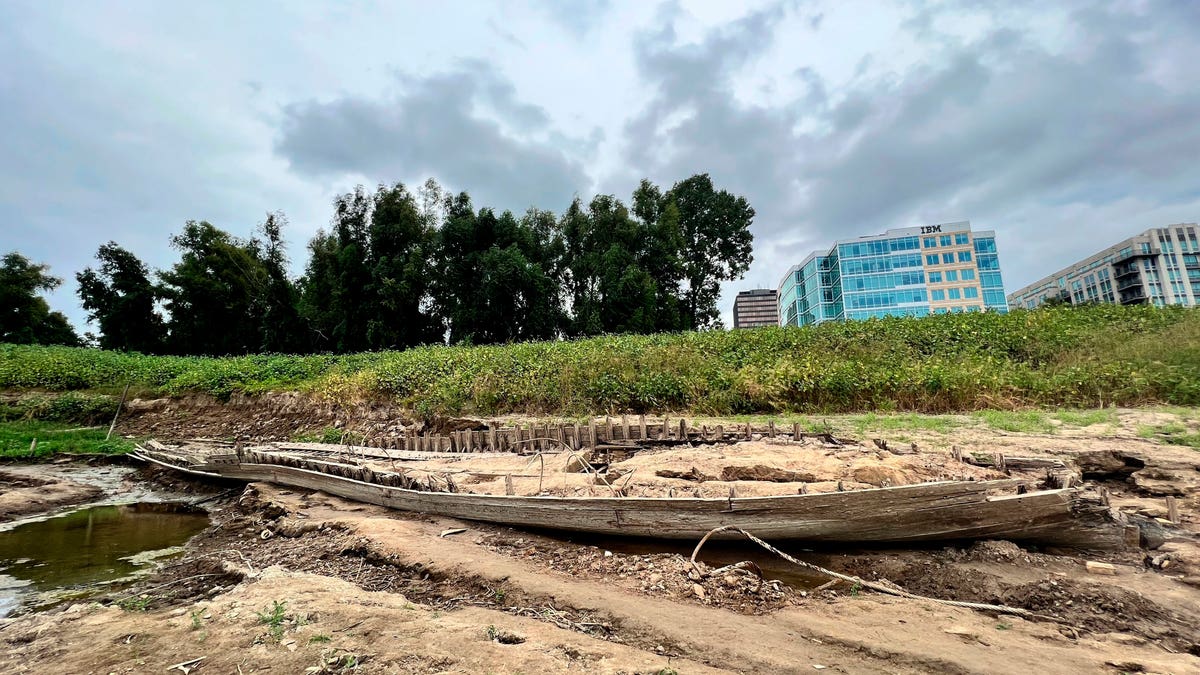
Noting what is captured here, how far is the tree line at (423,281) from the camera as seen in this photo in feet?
79.4

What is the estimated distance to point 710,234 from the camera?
31.7 m

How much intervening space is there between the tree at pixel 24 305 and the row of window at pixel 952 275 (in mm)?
75516

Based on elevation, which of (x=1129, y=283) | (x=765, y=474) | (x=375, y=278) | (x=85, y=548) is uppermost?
(x=1129, y=283)

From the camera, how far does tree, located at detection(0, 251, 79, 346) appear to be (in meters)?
31.7

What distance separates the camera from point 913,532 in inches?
134

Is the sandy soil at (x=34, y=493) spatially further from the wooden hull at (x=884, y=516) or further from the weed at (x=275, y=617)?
the wooden hull at (x=884, y=516)

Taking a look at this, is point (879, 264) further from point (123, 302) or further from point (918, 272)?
point (123, 302)

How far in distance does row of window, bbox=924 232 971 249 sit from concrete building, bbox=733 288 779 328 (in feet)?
180

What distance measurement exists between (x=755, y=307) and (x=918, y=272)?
59882mm

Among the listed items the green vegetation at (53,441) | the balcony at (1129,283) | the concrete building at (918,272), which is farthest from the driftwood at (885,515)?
the balcony at (1129,283)

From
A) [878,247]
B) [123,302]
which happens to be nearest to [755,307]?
[878,247]

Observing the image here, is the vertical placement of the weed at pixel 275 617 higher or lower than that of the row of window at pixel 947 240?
lower

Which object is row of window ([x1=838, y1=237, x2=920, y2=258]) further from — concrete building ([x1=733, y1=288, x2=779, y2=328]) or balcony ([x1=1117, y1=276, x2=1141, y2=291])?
concrete building ([x1=733, y1=288, x2=779, y2=328])

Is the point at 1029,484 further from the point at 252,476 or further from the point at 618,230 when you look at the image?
the point at 618,230
